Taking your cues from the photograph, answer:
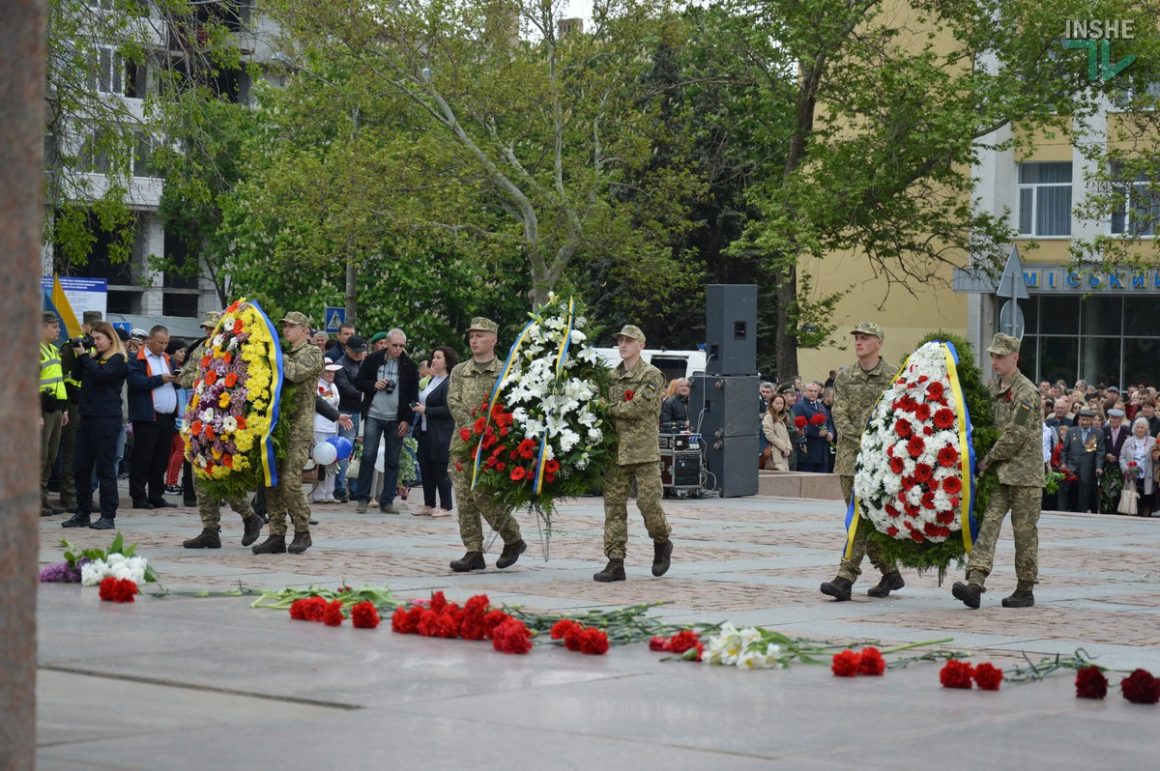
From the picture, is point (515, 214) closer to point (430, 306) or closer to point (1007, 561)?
point (430, 306)

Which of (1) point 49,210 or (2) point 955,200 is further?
(2) point 955,200

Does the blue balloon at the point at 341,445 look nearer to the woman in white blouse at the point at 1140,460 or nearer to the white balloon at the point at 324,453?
the white balloon at the point at 324,453

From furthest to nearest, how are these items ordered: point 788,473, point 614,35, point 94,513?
point 614,35 < point 788,473 < point 94,513

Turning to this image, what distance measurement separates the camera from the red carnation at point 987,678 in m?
8.84

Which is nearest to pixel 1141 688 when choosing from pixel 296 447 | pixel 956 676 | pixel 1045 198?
pixel 956 676

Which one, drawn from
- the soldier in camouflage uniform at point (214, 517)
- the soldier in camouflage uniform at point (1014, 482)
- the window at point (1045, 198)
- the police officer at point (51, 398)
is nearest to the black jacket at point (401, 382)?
the police officer at point (51, 398)

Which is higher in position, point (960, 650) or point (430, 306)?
point (430, 306)

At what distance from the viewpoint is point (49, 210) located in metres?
20.1

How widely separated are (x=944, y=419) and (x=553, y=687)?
5.34 metres

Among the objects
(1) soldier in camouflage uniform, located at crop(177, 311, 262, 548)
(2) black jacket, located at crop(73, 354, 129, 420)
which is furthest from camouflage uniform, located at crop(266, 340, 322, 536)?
(2) black jacket, located at crop(73, 354, 129, 420)

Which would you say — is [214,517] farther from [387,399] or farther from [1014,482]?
[1014,482]

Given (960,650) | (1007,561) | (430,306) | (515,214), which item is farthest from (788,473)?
(430,306)

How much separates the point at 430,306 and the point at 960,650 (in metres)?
41.7

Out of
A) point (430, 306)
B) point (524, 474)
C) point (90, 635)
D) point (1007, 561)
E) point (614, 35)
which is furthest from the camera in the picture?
point (430, 306)
